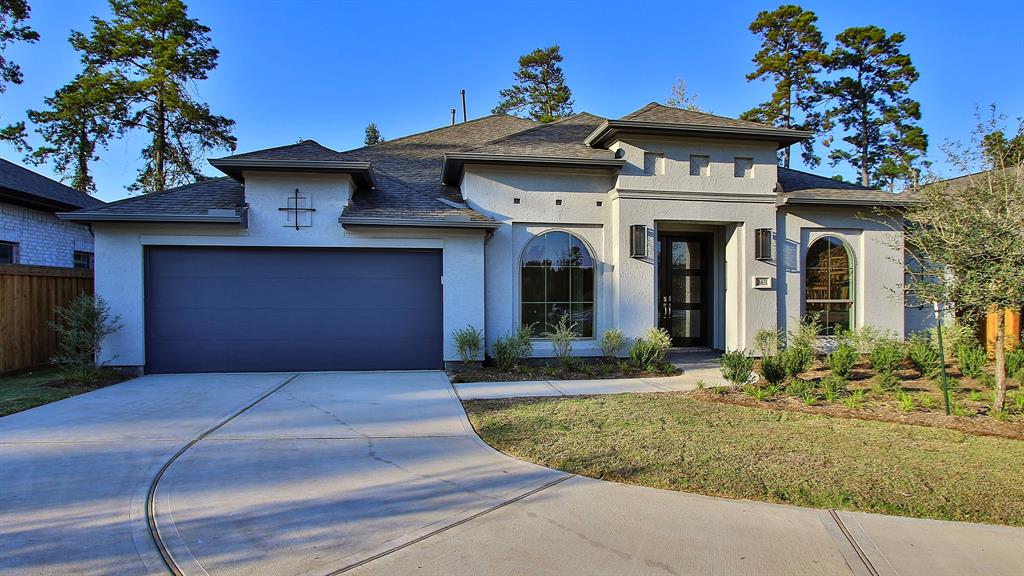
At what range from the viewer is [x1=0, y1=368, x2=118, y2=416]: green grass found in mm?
7172

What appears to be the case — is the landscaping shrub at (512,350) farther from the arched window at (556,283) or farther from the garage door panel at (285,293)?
the garage door panel at (285,293)

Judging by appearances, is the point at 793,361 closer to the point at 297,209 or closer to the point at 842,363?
the point at 842,363

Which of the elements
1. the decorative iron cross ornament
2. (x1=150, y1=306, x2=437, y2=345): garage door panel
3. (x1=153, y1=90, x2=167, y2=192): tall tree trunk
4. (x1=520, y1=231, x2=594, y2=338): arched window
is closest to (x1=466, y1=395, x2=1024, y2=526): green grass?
(x1=150, y1=306, x2=437, y2=345): garage door panel

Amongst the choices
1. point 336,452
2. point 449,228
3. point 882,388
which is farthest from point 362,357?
point 882,388

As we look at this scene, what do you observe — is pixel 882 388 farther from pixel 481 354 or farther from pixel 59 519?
pixel 59 519

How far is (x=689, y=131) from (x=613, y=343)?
14.3 feet

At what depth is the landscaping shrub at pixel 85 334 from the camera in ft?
29.1

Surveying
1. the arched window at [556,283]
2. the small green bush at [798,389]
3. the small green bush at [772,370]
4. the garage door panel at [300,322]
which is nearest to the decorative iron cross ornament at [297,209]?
the garage door panel at [300,322]

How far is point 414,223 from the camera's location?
9.87m

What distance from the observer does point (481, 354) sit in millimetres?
10180

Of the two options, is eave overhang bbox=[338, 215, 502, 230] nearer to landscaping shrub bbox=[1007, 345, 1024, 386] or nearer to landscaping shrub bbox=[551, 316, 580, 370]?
landscaping shrub bbox=[551, 316, 580, 370]

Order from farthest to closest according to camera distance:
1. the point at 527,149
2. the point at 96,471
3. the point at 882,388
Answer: the point at 527,149 < the point at 882,388 < the point at 96,471

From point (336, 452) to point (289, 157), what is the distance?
6.61 metres

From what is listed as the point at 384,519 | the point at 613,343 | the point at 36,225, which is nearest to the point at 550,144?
the point at 613,343
